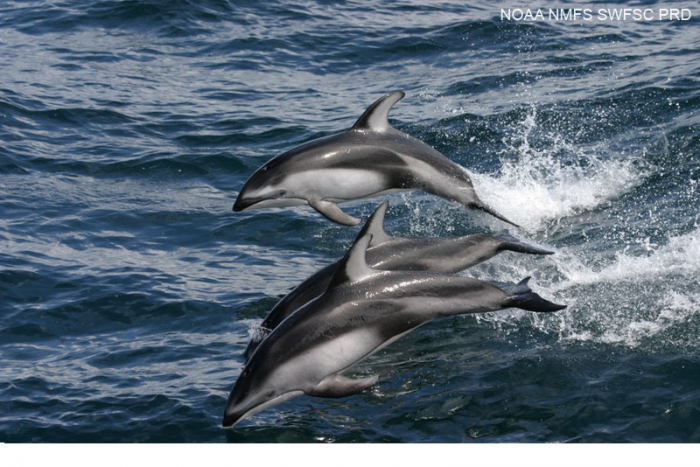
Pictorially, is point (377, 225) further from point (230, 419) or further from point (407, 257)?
point (230, 419)

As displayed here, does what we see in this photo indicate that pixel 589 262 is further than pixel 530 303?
Yes

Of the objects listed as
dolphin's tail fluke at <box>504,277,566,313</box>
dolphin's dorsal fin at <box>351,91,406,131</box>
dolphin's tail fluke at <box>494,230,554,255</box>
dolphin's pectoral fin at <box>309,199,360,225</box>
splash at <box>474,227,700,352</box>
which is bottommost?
splash at <box>474,227,700,352</box>

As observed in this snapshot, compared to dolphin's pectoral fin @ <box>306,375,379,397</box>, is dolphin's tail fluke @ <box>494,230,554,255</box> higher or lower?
higher

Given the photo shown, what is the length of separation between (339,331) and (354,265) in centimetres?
55

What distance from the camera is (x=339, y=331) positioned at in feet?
26.8

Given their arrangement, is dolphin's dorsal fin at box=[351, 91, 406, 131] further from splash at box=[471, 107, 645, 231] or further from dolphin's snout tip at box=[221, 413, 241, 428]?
dolphin's snout tip at box=[221, 413, 241, 428]

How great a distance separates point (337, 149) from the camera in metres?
10.8

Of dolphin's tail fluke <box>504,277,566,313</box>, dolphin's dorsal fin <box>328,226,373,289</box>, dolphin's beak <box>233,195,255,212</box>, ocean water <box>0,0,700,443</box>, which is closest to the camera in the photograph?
dolphin's dorsal fin <box>328,226,373,289</box>

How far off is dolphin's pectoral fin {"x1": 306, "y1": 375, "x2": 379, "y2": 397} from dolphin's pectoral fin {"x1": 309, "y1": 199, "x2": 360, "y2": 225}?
3053mm

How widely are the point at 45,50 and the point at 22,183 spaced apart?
286 inches

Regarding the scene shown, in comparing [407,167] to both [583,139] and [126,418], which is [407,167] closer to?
[126,418]

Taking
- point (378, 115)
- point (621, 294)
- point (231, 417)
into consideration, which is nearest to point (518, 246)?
point (621, 294)

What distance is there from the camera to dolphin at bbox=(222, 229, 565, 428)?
26.4 ft

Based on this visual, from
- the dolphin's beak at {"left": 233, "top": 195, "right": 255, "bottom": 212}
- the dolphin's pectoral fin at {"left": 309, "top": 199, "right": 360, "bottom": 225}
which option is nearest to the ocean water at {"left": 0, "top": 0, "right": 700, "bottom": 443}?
the dolphin's beak at {"left": 233, "top": 195, "right": 255, "bottom": 212}
